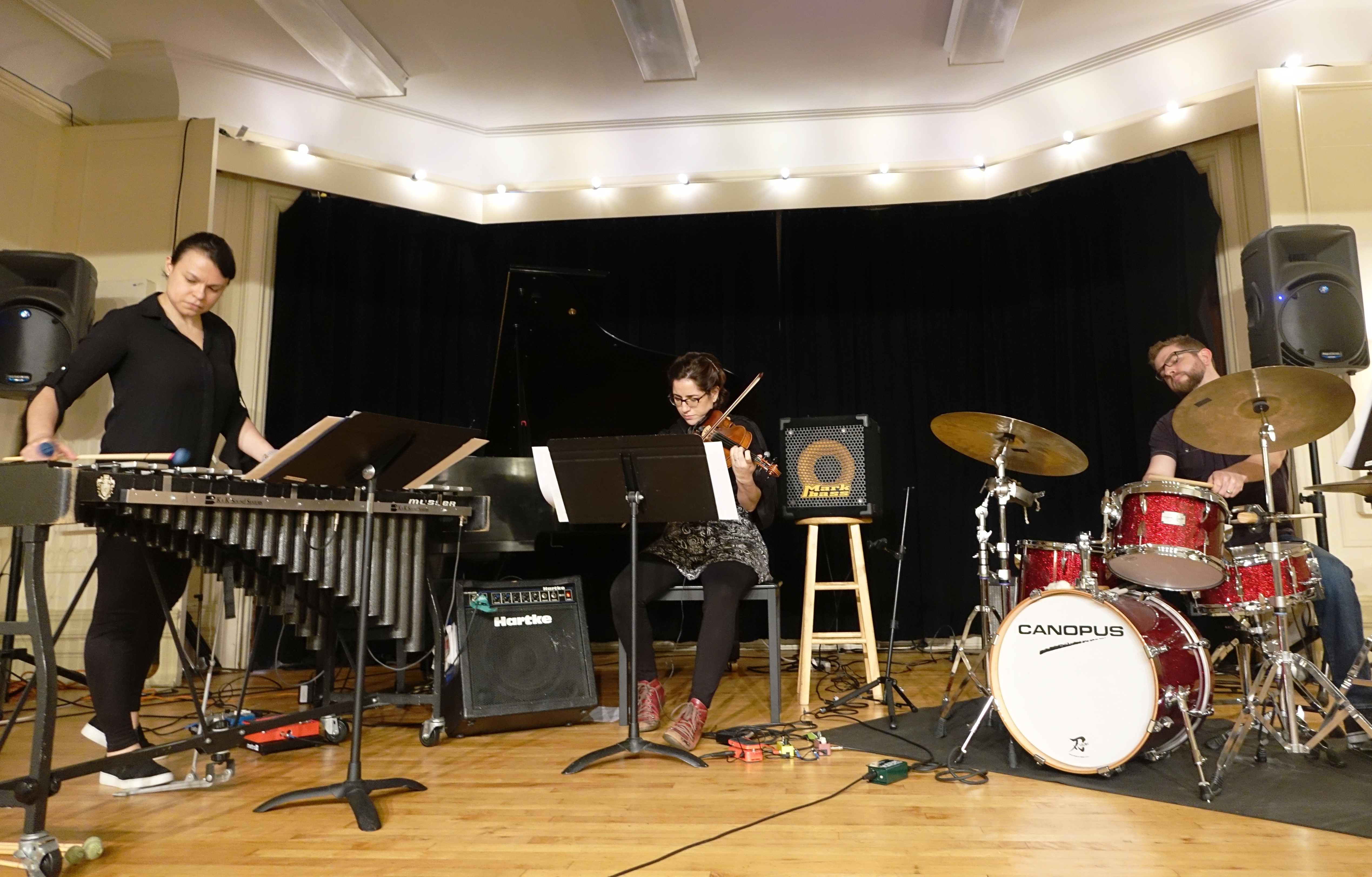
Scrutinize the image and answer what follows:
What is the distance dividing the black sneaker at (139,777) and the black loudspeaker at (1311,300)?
420cm

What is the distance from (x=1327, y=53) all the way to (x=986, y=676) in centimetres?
390

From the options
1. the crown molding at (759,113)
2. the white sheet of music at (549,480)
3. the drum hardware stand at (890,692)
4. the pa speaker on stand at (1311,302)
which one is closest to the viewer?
the white sheet of music at (549,480)

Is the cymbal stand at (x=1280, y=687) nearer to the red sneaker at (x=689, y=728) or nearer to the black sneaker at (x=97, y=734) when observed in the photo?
the red sneaker at (x=689, y=728)

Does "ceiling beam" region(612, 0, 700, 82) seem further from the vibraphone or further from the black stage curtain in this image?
the vibraphone

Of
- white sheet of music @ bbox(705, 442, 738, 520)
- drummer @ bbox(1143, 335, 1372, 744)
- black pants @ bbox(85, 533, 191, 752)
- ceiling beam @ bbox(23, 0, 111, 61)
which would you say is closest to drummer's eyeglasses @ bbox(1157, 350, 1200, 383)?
drummer @ bbox(1143, 335, 1372, 744)

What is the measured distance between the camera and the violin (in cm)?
328

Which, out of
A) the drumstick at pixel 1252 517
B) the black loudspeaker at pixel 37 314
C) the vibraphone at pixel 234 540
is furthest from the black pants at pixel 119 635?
the drumstick at pixel 1252 517

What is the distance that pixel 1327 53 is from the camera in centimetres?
454

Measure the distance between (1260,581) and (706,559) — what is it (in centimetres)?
177

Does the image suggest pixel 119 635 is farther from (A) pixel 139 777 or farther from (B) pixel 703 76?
(B) pixel 703 76

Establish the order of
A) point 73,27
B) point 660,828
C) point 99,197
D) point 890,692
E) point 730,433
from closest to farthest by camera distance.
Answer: point 660,828 < point 890,692 < point 730,433 < point 73,27 < point 99,197

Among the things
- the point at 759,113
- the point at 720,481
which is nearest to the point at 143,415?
the point at 720,481

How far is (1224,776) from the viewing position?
249 cm

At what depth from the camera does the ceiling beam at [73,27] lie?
4.42 metres
